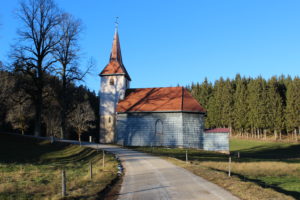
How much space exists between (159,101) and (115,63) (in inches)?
377

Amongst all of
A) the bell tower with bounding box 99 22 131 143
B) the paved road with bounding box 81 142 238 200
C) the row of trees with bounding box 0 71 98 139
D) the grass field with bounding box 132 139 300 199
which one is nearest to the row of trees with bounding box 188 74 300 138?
the row of trees with bounding box 0 71 98 139

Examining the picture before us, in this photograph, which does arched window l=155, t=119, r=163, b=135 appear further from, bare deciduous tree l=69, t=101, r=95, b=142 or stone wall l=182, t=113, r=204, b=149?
bare deciduous tree l=69, t=101, r=95, b=142

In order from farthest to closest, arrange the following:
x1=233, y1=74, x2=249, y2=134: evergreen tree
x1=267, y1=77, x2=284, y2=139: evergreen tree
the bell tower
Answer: x1=233, y1=74, x2=249, y2=134: evergreen tree < x1=267, y1=77, x2=284, y2=139: evergreen tree < the bell tower

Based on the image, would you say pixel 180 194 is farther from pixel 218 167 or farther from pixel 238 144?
pixel 238 144

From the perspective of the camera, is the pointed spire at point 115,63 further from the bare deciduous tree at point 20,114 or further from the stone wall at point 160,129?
the bare deciduous tree at point 20,114

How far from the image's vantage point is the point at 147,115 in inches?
1396

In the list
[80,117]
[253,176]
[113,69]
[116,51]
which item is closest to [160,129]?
[113,69]

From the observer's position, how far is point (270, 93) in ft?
210

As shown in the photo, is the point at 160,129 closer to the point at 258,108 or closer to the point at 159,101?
the point at 159,101

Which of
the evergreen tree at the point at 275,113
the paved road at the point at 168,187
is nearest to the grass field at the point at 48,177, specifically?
the paved road at the point at 168,187

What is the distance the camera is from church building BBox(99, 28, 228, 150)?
112 feet

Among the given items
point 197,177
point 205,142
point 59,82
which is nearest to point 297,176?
point 197,177

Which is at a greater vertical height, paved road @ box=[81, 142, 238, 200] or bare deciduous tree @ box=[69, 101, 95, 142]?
bare deciduous tree @ box=[69, 101, 95, 142]

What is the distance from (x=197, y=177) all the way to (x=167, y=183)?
220 cm
